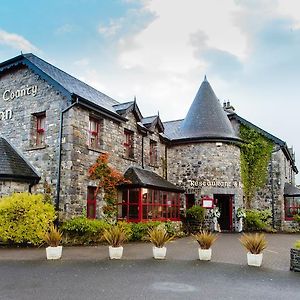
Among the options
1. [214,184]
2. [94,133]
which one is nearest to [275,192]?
[214,184]

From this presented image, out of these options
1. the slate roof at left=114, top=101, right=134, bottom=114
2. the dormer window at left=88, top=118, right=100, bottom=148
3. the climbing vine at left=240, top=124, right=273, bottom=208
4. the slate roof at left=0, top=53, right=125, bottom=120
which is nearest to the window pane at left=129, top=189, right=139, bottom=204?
the dormer window at left=88, top=118, right=100, bottom=148

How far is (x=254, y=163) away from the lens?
24797 mm

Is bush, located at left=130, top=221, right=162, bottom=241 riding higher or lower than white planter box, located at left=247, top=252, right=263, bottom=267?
higher

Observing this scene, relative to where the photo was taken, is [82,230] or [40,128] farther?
[40,128]

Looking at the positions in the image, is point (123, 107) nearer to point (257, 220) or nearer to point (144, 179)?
point (144, 179)

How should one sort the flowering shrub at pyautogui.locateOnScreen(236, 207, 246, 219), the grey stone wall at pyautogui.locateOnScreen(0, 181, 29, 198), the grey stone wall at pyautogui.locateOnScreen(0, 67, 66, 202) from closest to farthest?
the grey stone wall at pyautogui.locateOnScreen(0, 181, 29, 198) < the grey stone wall at pyautogui.locateOnScreen(0, 67, 66, 202) < the flowering shrub at pyautogui.locateOnScreen(236, 207, 246, 219)

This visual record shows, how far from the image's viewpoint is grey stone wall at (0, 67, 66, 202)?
1602cm

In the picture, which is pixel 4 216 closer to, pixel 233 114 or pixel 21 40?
pixel 21 40

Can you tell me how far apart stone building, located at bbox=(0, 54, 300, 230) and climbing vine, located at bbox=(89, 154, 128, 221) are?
35 cm

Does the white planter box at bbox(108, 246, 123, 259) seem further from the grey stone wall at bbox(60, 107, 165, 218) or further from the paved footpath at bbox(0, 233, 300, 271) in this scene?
the grey stone wall at bbox(60, 107, 165, 218)

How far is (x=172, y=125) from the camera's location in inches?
1109

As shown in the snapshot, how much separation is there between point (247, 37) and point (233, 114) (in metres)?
12.6

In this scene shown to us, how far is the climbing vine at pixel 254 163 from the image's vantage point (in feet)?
80.2

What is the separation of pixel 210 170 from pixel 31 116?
11644 millimetres
